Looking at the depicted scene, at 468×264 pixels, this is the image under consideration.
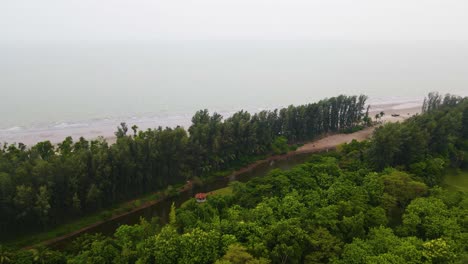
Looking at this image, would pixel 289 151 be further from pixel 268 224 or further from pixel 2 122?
pixel 2 122

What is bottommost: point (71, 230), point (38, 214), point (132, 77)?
point (71, 230)

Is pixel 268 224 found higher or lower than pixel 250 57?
lower

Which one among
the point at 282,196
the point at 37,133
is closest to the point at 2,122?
the point at 37,133

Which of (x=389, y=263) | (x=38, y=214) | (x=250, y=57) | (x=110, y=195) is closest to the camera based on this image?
(x=389, y=263)

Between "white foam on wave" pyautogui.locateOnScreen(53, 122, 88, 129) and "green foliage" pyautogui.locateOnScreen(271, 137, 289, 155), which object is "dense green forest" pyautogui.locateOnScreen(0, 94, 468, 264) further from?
"white foam on wave" pyautogui.locateOnScreen(53, 122, 88, 129)

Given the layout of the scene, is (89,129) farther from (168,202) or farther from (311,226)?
(311,226)

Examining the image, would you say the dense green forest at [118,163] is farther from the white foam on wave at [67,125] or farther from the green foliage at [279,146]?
the white foam on wave at [67,125]

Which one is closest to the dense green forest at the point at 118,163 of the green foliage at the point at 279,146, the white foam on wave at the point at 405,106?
the green foliage at the point at 279,146
